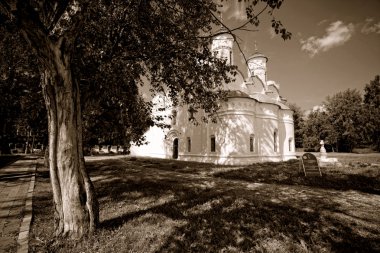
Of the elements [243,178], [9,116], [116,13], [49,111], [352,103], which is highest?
[352,103]

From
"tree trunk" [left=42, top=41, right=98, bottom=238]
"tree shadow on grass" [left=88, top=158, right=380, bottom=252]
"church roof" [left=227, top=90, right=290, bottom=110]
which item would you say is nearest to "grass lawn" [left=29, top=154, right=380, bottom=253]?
"tree shadow on grass" [left=88, top=158, right=380, bottom=252]

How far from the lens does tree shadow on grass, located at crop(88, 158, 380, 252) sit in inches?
178

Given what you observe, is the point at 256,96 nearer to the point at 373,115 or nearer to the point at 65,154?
the point at 65,154

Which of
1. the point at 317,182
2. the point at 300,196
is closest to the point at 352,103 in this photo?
the point at 317,182

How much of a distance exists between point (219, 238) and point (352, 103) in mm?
58129

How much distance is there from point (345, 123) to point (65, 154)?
56481mm

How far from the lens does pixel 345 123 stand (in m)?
48.1

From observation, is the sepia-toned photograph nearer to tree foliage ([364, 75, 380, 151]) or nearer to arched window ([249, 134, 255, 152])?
arched window ([249, 134, 255, 152])

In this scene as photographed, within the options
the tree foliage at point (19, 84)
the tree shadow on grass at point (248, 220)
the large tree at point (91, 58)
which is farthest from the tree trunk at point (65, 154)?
the tree foliage at point (19, 84)

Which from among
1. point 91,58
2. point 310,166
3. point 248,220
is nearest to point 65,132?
point 91,58

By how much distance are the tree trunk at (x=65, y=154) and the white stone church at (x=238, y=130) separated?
44.4ft

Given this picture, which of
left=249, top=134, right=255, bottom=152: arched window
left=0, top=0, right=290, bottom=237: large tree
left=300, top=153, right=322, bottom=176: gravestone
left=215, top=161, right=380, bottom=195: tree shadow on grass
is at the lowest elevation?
left=215, top=161, right=380, bottom=195: tree shadow on grass

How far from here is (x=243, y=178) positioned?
1370 centimetres

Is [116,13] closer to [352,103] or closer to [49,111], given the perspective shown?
[49,111]
